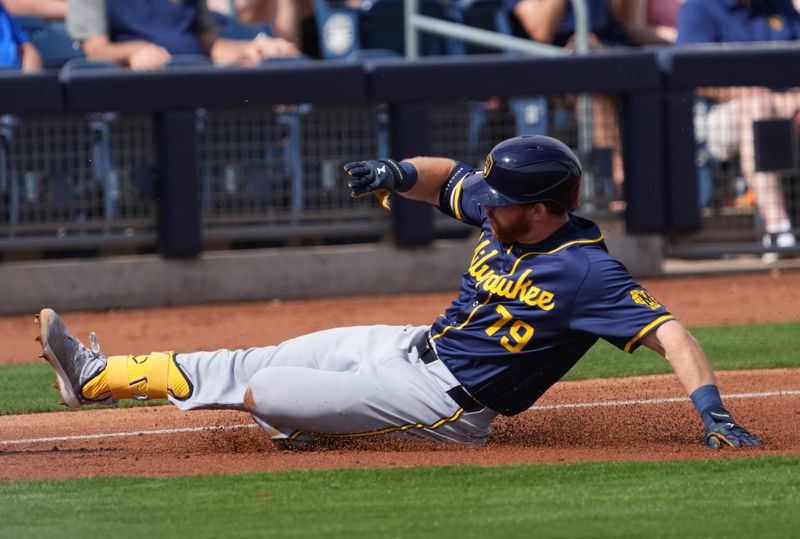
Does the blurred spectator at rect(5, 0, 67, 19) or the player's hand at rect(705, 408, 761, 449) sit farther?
the blurred spectator at rect(5, 0, 67, 19)

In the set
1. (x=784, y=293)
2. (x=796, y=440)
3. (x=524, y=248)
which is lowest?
(x=784, y=293)

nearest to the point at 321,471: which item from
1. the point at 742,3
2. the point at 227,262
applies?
the point at 227,262

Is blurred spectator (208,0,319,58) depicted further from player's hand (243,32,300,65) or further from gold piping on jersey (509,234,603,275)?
gold piping on jersey (509,234,603,275)

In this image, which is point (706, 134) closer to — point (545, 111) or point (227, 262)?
point (545, 111)

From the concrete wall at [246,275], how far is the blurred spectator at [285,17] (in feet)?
6.34

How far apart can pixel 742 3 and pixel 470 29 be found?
2310 mm

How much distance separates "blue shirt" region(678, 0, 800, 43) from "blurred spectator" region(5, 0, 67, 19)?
196 inches

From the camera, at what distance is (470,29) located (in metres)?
11.4

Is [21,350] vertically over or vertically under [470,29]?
under

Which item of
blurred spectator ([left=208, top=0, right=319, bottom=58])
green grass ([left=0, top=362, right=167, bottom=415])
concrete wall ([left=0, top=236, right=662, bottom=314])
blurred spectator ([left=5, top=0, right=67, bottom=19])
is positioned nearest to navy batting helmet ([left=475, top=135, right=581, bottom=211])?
green grass ([left=0, top=362, right=167, bottom=415])

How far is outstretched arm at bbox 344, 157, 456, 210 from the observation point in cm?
558

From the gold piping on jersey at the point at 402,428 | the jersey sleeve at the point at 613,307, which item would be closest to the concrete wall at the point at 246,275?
the gold piping on jersey at the point at 402,428

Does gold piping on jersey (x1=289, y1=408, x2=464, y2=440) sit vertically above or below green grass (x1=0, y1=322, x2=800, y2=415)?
above

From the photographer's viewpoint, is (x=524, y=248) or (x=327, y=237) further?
(x=327, y=237)
